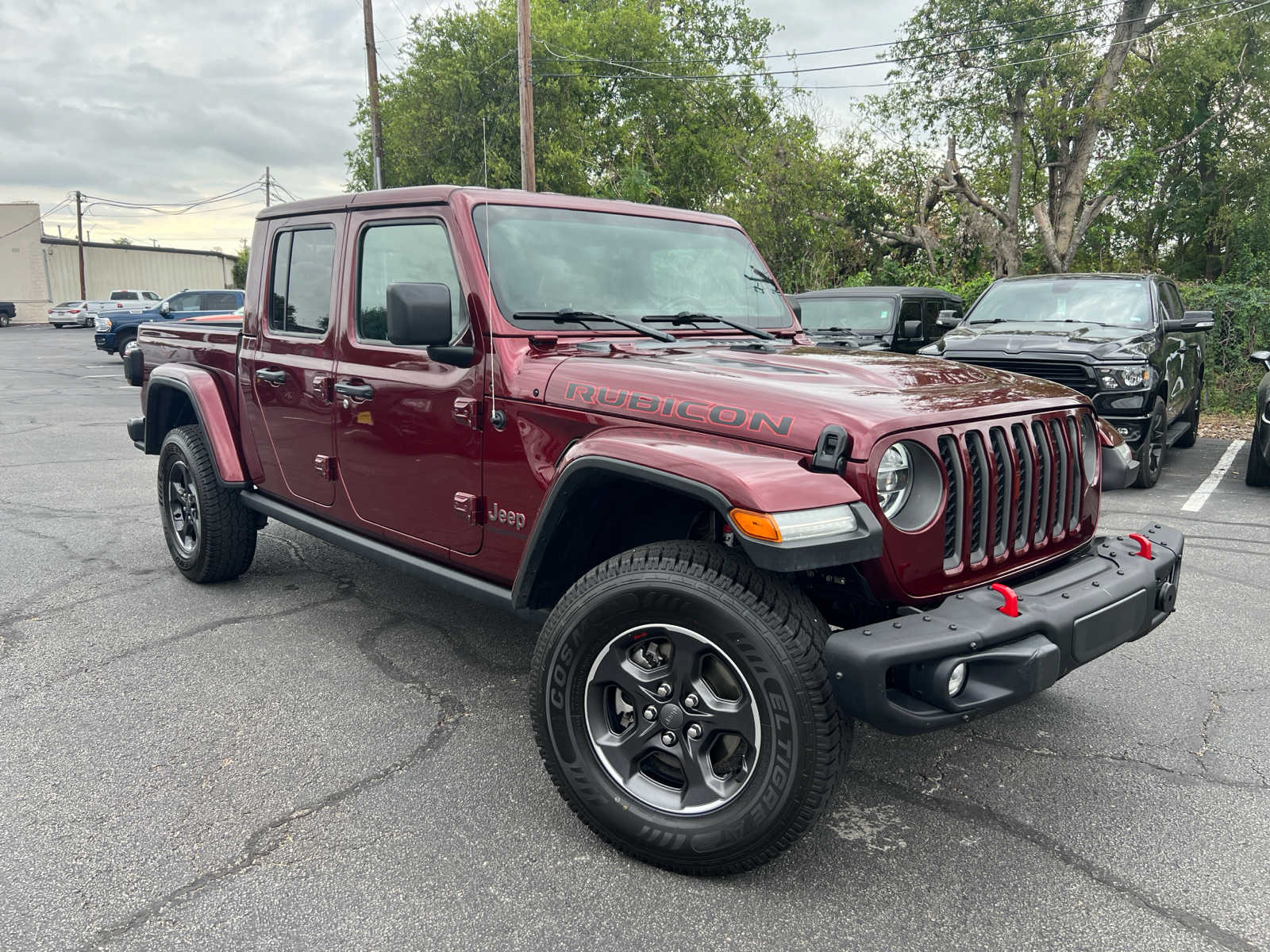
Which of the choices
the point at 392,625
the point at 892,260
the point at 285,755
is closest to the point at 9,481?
the point at 392,625

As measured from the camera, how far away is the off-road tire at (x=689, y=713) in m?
2.18

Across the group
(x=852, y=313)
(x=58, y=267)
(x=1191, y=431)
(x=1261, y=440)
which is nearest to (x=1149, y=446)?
(x=1261, y=440)

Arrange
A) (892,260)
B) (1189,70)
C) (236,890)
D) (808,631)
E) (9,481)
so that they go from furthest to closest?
(892,260), (1189,70), (9,481), (236,890), (808,631)

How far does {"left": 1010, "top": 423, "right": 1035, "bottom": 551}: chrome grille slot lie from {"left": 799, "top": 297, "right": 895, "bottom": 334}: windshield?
26.0 ft

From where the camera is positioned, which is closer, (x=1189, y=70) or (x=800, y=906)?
(x=800, y=906)

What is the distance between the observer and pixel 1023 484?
268 centimetres

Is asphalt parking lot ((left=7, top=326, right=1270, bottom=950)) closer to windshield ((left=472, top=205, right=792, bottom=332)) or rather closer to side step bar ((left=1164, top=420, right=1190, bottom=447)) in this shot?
windshield ((left=472, top=205, right=792, bottom=332))

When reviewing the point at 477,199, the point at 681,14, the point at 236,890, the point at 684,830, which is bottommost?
the point at 236,890

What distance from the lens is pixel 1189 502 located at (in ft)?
23.3

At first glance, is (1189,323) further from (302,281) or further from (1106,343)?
(302,281)

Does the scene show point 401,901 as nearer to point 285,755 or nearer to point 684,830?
point 684,830

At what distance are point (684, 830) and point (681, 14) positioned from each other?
36.5 m

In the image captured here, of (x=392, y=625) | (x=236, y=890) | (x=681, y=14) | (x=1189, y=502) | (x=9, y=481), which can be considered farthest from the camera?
(x=681, y=14)

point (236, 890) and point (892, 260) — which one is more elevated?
point (892, 260)
